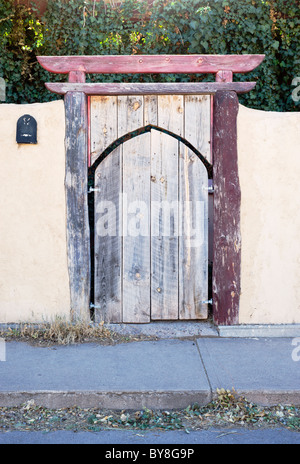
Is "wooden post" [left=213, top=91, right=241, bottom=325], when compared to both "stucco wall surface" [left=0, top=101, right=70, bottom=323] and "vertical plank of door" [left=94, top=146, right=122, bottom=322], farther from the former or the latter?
"stucco wall surface" [left=0, top=101, right=70, bottom=323]

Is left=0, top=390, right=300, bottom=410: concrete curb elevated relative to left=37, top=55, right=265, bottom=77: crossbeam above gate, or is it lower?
lower

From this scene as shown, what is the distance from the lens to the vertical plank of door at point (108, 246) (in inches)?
187

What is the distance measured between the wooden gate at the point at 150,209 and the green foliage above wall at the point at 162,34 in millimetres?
1585

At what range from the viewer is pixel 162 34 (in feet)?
19.9

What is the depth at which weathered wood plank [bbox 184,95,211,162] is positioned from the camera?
4695 millimetres

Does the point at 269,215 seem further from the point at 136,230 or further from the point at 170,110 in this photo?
the point at 170,110

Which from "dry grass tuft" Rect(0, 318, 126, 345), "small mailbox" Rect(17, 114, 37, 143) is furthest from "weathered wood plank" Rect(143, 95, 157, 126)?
"dry grass tuft" Rect(0, 318, 126, 345)

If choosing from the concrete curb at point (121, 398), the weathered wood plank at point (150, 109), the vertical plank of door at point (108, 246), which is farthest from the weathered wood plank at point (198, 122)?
the concrete curb at point (121, 398)

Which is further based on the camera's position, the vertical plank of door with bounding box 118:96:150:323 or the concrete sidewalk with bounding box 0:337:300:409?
the vertical plank of door with bounding box 118:96:150:323

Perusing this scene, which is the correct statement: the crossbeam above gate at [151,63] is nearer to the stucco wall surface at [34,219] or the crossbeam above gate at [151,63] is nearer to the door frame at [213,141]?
the door frame at [213,141]

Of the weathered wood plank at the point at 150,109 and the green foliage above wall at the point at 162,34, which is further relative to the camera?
the green foliage above wall at the point at 162,34

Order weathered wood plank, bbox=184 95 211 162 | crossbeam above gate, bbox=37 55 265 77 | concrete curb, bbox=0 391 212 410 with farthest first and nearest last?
Answer: weathered wood plank, bbox=184 95 211 162
crossbeam above gate, bbox=37 55 265 77
concrete curb, bbox=0 391 212 410
